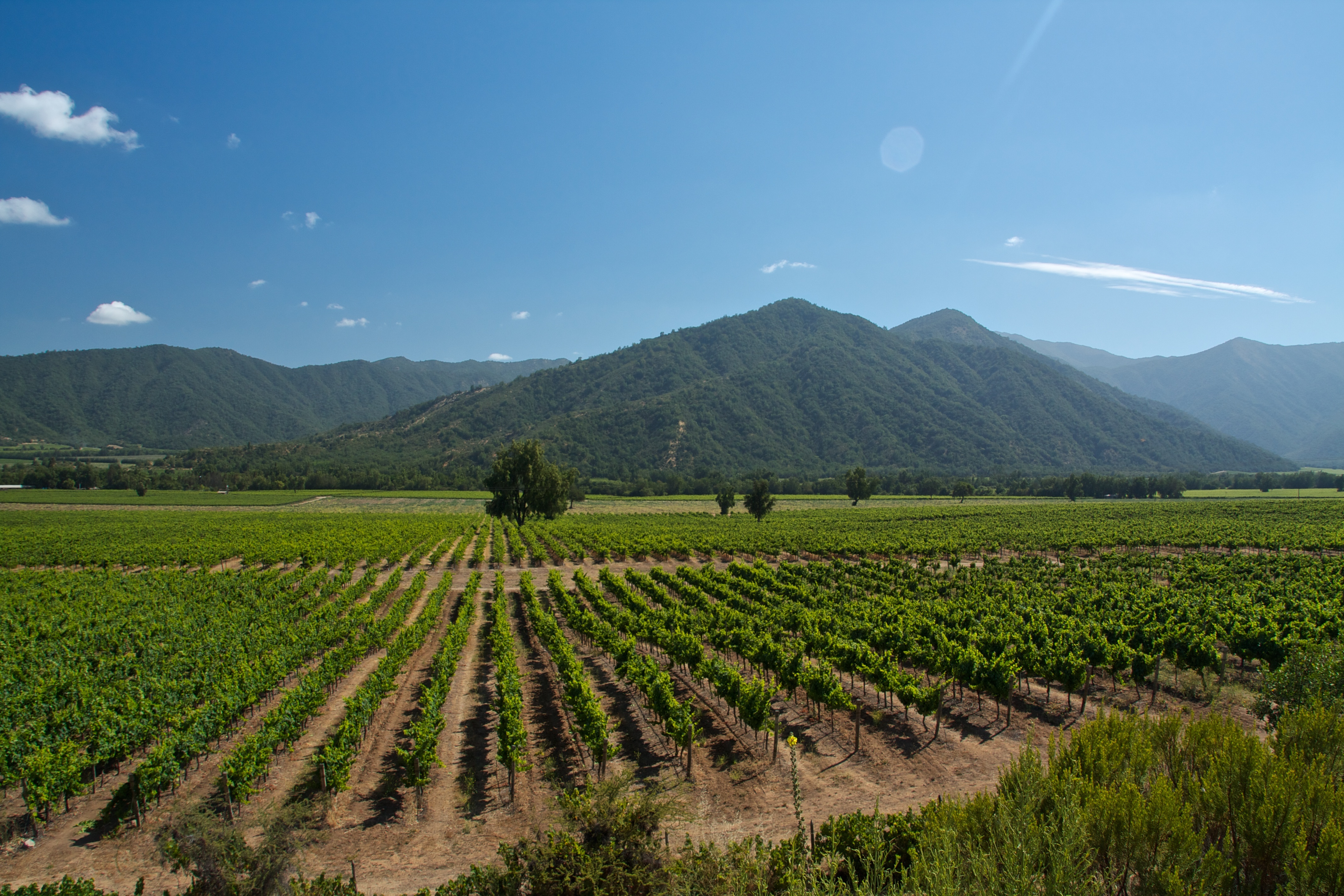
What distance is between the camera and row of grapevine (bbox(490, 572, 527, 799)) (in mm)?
13406

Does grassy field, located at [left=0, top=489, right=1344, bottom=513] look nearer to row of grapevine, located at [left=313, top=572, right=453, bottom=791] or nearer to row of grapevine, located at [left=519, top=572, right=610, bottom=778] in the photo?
row of grapevine, located at [left=519, top=572, right=610, bottom=778]

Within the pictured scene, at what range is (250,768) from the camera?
1260 cm

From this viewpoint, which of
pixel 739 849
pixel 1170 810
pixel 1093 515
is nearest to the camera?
pixel 1170 810

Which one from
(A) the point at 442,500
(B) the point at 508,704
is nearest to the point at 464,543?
(B) the point at 508,704

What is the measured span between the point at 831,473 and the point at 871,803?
191584 millimetres

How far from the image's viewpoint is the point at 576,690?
1595 centimetres

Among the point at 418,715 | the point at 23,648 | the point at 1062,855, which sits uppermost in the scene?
the point at 1062,855

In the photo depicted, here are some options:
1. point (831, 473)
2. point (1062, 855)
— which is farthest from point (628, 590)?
point (831, 473)

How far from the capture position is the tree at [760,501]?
256 ft

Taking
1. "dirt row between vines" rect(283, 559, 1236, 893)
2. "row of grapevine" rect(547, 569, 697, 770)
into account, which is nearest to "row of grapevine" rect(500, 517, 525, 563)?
"row of grapevine" rect(547, 569, 697, 770)

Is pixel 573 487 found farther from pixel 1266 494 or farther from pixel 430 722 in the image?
pixel 1266 494

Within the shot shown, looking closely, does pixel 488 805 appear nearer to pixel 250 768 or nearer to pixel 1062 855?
pixel 250 768

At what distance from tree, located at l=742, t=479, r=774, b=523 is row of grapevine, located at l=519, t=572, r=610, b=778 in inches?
2079

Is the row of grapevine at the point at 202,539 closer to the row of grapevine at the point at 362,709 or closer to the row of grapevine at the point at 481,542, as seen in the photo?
the row of grapevine at the point at 481,542
